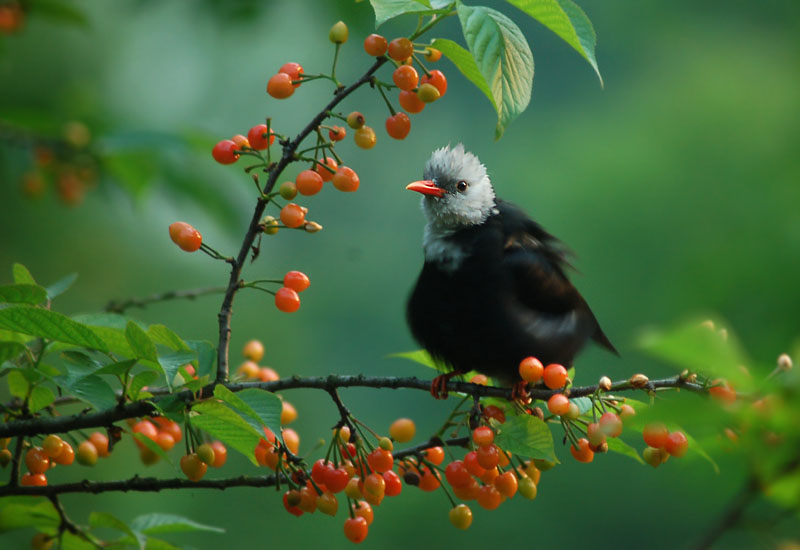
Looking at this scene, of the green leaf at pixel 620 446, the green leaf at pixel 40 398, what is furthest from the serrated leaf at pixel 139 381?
the green leaf at pixel 620 446

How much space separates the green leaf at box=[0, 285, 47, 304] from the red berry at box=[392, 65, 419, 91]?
2.54 ft

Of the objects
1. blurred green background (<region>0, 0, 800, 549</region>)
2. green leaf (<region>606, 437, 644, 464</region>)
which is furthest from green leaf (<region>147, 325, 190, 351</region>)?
blurred green background (<region>0, 0, 800, 549</region>)

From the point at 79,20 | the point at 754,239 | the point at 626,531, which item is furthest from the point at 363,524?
the point at 626,531

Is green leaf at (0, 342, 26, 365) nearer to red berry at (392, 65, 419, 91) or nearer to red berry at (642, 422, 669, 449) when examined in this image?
red berry at (392, 65, 419, 91)

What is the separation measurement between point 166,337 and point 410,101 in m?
0.66

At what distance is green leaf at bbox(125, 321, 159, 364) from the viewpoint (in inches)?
57.3

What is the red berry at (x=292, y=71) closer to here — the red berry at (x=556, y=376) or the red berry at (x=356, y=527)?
the red berry at (x=556, y=376)

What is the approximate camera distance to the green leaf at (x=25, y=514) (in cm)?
156

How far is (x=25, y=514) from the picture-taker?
159 centimetres

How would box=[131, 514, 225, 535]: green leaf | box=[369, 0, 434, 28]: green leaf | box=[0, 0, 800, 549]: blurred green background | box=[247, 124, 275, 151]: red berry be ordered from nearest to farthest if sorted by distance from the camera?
box=[369, 0, 434, 28]: green leaf
box=[247, 124, 275, 151]: red berry
box=[131, 514, 225, 535]: green leaf
box=[0, 0, 800, 549]: blurred green background

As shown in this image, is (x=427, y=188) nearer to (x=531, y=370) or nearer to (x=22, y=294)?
(x=531, y=370)

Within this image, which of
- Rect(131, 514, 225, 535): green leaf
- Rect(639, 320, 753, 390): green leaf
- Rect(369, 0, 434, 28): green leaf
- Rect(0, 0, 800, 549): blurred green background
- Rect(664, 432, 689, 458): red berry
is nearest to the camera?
Rect(639, 320, 753, 390): green leaf

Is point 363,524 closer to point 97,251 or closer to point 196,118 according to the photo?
point 97,251

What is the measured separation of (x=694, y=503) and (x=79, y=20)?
7113 millimetres
